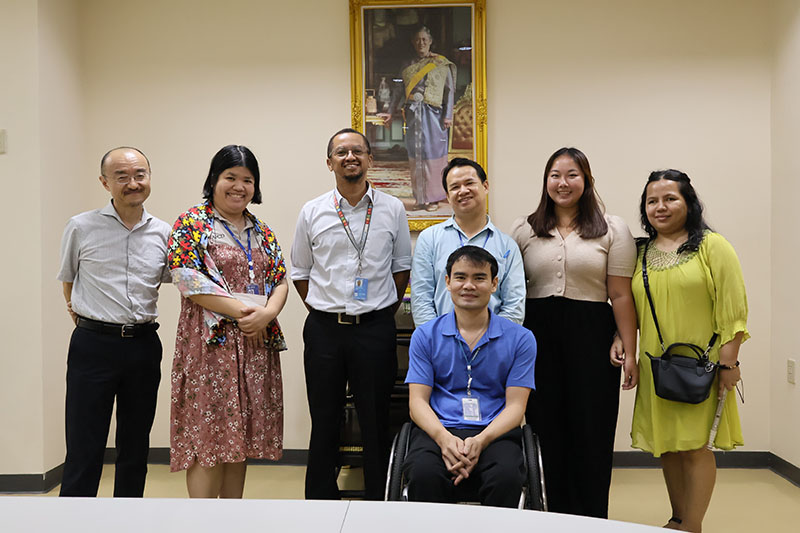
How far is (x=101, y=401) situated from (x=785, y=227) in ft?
13.3

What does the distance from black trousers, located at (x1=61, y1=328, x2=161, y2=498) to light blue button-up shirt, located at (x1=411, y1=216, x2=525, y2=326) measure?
125 centimetres

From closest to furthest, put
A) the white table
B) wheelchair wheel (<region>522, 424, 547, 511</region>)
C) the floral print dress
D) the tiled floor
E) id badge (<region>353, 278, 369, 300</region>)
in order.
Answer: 1. the white table
2. wheelchair wheel (<region>522, 424, 547, 511</region>)
3. the floral print dress
4. id badge (<region>353, 278, 369, 300</region>)
5. the tiled floor

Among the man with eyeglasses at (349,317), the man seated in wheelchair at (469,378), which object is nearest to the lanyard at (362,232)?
the man with eyeglasses at (349,317)

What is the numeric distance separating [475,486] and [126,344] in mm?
1604

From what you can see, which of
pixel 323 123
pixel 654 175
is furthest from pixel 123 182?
pixel 654 175

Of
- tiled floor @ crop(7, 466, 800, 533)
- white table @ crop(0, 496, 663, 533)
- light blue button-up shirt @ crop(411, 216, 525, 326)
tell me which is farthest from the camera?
tiled floor @ crop(7, 466, 800, 533)

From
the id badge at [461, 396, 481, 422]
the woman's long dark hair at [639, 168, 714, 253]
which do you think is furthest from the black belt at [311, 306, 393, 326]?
the woman's long dark hair at [639, 168, 714, 253]

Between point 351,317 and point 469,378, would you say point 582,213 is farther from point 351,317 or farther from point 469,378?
point 351,317

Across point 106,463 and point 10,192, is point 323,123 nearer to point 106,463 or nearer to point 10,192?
Result: point 10,192

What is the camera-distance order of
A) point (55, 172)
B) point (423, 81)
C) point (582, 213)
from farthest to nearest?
point (423, 81) < point (55, 172) < point (582, 213)

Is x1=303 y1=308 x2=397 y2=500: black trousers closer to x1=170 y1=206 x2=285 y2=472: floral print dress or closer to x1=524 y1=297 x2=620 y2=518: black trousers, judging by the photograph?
x1=170 y1=206 x2=285 y2=472: floral print dress

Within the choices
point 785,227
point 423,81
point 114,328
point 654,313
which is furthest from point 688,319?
point 114,328

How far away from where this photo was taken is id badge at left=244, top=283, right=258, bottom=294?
268 centimetres

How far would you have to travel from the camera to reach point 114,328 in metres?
2.67
